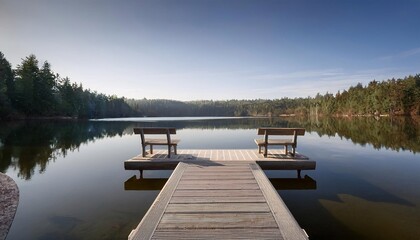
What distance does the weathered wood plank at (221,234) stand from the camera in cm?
389

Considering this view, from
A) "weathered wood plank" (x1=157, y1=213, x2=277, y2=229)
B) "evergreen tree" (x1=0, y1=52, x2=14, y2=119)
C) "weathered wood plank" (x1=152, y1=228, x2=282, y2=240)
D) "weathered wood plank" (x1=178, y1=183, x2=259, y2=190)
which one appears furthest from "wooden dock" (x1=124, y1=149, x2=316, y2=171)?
"evergreen tree" (x1=0, y1=52, x2=14, y2=119)

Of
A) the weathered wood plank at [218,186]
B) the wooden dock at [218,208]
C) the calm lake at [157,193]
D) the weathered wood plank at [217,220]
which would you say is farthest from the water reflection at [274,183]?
the weathered wood plank at [217,220]

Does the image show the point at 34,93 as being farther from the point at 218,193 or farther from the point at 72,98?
the point at 218,193

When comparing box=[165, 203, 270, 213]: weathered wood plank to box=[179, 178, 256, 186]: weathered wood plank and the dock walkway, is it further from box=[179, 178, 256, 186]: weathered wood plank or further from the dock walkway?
box=[179, 178, 256, 186]: weathered wood plank

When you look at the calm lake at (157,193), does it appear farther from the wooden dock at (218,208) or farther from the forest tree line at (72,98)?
the forest tree line at (72,98)

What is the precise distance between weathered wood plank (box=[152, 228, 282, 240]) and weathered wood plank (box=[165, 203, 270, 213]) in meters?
0.76

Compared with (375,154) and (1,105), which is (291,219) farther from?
(1,105)

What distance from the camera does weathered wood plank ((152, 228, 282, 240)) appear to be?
389cm

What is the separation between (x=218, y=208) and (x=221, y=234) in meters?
1.06

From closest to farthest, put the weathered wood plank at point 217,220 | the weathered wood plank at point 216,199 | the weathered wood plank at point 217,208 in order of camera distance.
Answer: the weathered wood plank at point 217,220 < the weathered wood plank at point 217,208 < the weathered wood plank at point 216,199

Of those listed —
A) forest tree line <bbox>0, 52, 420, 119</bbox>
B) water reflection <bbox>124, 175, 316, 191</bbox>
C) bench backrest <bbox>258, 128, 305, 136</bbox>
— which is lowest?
water reflection <bbox>124, 175, 316, 191</bbox>

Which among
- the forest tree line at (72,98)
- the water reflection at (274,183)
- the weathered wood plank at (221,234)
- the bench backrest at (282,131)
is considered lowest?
the water reflection at (274,183)

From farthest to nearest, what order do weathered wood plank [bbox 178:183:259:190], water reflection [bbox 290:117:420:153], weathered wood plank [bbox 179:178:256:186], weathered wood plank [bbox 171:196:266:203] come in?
water reflection [bbox 290:117:420:153]
weathered wood plank [bbox 179:178:256:186]
weathered wood plank [bbox 178:183:259:190]
weathered wood plank [bbox 171:196:266:203]

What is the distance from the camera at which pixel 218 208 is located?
5.04 m
